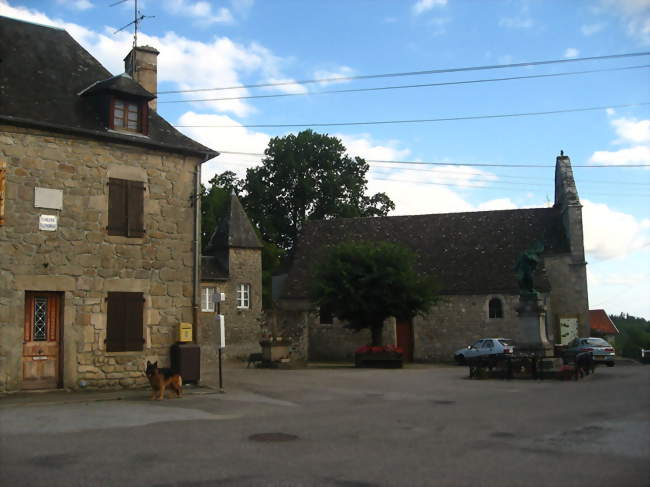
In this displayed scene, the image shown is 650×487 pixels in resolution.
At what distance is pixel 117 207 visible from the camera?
1527 centimetres

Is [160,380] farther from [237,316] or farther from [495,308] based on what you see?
[495,308]

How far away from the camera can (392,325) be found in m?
32.9

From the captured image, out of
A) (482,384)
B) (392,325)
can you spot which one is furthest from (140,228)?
(392,325)

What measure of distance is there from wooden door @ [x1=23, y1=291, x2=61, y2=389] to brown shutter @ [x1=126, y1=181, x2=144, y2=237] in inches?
88.1

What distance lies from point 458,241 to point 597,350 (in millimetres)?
10145

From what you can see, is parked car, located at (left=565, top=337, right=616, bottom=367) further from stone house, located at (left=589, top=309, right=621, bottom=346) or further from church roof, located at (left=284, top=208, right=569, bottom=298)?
stone house, located at (left=589, top=309, right=621, bottom=346)

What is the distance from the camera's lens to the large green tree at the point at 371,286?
27.3 meters

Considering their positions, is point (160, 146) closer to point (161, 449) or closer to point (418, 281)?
point (161, 449)

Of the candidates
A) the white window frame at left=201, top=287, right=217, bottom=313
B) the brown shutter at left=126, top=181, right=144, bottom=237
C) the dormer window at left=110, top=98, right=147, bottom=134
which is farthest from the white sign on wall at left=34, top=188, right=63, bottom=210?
the white window frame at left=201, top=287, right=217, bottom=313

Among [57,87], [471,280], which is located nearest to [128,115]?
[57,87]

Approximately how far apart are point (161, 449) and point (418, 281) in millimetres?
20764

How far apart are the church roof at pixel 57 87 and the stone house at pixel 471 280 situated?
1552cm

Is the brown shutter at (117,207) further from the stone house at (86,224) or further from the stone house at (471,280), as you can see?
the stone house at (471,280)

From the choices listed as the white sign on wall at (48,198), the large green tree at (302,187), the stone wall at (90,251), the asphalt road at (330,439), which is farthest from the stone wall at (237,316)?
the white sign on wall at (48,198)
